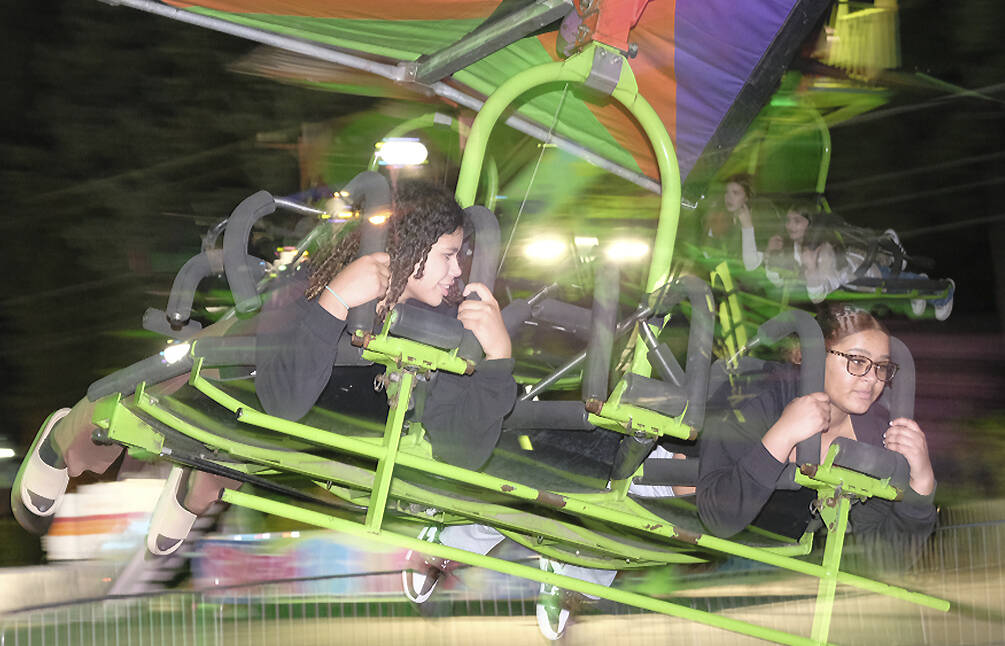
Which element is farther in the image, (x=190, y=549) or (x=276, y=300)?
(x=190, y=549)

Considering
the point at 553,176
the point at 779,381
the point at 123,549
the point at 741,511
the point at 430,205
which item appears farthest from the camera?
the point at 123,549

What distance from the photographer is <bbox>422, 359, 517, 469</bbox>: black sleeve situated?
2125 mm

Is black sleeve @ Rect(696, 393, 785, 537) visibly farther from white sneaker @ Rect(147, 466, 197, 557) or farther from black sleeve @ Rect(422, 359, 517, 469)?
white sneaker @ Rect(147, 466, 197, 557)

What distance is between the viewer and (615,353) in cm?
251

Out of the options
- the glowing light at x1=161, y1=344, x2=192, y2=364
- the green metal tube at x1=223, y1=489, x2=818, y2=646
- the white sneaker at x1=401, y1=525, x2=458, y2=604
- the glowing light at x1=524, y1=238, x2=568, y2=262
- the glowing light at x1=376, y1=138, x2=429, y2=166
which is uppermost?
the glowing light at x1=524, y1=238, x2=568, y2=262

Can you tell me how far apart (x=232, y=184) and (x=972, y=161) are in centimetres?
480

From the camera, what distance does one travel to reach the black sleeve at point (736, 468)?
7.32ft

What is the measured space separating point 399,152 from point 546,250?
0.89 meters

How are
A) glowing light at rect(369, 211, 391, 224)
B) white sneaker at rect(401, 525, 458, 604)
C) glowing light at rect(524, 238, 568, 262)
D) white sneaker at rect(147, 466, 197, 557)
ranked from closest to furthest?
glowing light at rect(369, 211, 391, 224), white sneaker at rect(147, 466, 197, 557), glowing light at rect(524, 238, 568, 262), white sneaker at rect(401, 525, 458, 604)

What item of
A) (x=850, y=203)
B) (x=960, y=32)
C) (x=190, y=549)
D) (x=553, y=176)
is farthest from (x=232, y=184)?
(x=960, y=32)

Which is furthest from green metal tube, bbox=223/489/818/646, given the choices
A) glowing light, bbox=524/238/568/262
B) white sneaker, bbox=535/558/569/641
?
white sneaker, bbox=535/558/569/641

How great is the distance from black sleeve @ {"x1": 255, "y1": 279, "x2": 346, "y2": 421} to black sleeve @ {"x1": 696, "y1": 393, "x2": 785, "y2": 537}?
0.90 m

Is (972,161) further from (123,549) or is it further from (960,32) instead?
(123,549)

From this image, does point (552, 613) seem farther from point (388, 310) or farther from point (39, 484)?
point (388, 310)
